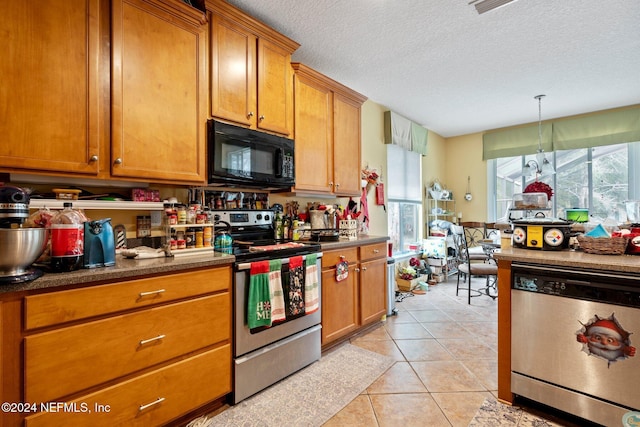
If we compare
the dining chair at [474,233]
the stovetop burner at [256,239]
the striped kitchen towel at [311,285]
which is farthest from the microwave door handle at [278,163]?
Result: the dining chair at [474,233]

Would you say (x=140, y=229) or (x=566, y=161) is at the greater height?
(x=566, y=161)

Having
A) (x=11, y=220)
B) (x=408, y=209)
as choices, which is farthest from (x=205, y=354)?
(x=408, y=209)

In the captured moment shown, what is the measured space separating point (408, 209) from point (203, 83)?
3.92 meters

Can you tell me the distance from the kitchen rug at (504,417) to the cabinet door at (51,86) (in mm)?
A: 2515

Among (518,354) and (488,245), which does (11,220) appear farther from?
(488,245)

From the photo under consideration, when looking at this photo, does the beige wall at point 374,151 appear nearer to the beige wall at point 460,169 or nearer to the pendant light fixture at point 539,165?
the beige wall at point 460,169

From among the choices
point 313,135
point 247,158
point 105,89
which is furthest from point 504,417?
point 105,89

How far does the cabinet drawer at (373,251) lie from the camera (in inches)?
113

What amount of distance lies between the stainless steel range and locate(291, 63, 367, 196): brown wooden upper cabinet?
608 millimetres

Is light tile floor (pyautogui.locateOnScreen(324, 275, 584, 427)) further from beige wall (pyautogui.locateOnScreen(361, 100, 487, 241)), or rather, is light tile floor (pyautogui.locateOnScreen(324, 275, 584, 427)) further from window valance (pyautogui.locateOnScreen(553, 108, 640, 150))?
window valance (pyautogui.locateOnScreen(553, 108, 640, 150))

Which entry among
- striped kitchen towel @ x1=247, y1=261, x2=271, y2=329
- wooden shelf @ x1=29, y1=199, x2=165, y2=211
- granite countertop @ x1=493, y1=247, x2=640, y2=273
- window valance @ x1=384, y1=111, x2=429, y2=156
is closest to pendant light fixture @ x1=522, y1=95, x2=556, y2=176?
window valance @ x1=384, y1=111, x2=429, y2=156

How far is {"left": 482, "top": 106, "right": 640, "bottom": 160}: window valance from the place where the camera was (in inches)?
166

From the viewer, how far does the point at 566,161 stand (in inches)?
194

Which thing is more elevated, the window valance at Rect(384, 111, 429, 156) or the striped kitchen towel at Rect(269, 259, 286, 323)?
the window valance at Rect(384, 111, 429, 156)
